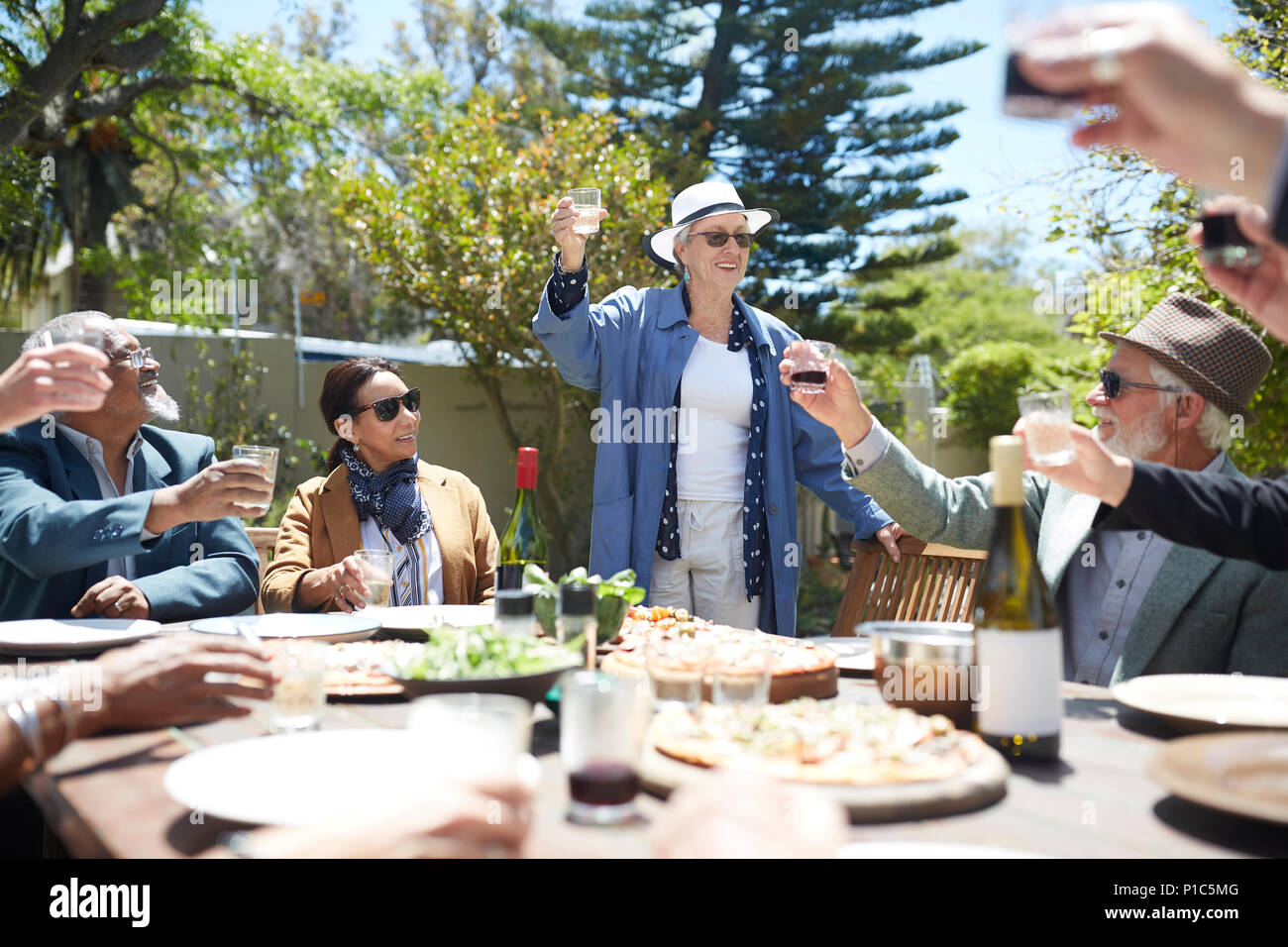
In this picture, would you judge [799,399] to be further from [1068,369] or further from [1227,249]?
[1068,369]

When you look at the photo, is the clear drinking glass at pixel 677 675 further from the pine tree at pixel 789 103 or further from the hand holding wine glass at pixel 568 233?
the pine tree at pixel 789 103

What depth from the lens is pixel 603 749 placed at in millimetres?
1197

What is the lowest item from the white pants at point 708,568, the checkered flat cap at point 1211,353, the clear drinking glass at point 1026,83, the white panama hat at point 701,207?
the white pants at point 708,568

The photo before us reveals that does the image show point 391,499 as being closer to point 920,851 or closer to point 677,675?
point 677,675

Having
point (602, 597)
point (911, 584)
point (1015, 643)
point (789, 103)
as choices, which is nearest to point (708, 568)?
point (911, 584)

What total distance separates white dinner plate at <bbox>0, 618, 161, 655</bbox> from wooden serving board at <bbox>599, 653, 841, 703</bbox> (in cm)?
100

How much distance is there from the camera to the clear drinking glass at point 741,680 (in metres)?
1.50

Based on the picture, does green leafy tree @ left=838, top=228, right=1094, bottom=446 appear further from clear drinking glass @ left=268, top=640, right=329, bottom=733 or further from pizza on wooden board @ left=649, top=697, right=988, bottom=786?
clear drinking glass @ left=268, top=640, right=329, bottom=733

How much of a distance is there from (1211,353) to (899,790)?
69.3 inches

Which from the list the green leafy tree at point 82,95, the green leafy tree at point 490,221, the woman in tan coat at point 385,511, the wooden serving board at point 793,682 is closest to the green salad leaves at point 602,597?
the wooden serving board at point 793,682

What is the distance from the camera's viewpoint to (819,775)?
4.08ft

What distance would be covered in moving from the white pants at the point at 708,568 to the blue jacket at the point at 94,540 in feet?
4.57
